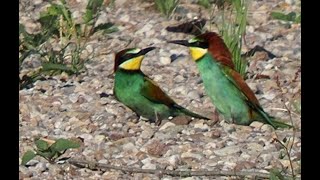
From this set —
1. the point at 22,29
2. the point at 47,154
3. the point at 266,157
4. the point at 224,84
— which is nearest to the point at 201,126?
the point at 224,84

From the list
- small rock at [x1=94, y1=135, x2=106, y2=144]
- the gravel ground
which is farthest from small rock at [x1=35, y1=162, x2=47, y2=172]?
small rock at [x1=94, y1=135, x2=106, y2=144]

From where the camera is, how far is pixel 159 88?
453 centimetres

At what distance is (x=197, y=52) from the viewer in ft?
14.8

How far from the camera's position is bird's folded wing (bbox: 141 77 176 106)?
4.50m

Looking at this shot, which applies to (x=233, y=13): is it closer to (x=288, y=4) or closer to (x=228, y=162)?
(x=288, y=4)

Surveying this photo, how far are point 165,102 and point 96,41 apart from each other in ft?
2.09

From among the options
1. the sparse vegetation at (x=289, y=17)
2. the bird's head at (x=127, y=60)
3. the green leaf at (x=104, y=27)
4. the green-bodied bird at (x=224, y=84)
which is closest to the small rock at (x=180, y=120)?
the green-bodied bird at (x=224, y=84)

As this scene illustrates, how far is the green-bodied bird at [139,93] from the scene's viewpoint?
4504mm

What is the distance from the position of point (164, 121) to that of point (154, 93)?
11cm

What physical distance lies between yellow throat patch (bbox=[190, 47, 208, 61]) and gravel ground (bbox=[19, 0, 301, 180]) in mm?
208

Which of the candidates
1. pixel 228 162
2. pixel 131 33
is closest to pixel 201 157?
pixel 228 162

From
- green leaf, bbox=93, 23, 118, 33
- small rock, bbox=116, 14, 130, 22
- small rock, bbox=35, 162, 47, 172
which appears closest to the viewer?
small rock, bbox=35, 162, 47, 172

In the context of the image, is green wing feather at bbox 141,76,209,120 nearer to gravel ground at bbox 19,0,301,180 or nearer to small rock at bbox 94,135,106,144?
gravel ground at bbox 19,0,301,180

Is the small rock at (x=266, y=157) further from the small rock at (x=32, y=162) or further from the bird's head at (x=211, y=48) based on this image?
the small rock at (x=32, y=162)
